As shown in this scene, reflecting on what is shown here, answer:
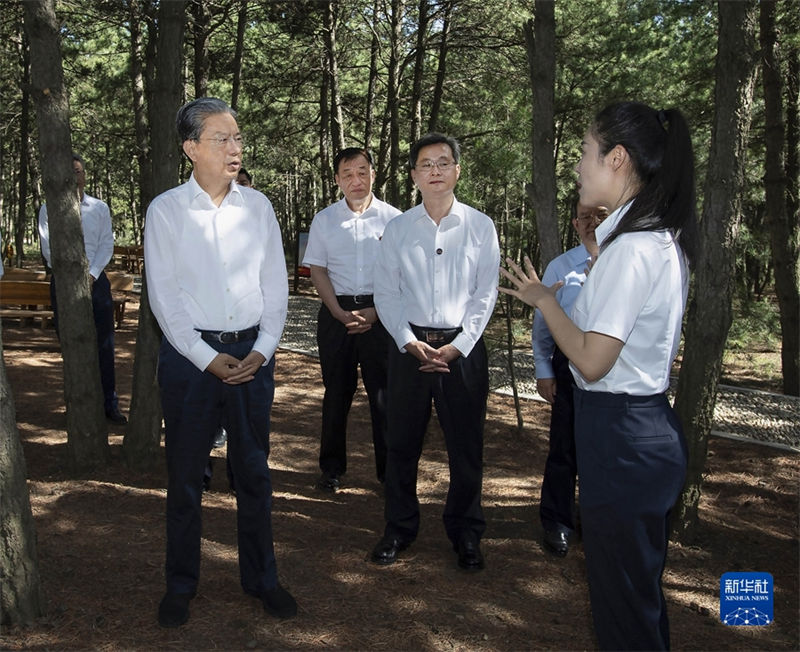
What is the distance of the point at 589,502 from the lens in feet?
8.53

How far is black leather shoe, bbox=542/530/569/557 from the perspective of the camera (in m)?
4.77

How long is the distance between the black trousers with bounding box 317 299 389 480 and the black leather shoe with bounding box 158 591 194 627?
2.25 meters

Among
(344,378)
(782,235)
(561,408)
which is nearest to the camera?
(561,408)

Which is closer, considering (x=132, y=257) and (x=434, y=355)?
(x=434, y=355)

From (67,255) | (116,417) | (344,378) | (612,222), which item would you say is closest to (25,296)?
(116,417)

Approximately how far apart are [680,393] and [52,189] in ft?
14.8

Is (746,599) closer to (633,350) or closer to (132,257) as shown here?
(633,350)

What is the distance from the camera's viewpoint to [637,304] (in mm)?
2434

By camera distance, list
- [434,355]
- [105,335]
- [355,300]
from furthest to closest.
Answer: [105,335] → [355,300] → [434,355]

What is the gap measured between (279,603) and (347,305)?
8.44 ft

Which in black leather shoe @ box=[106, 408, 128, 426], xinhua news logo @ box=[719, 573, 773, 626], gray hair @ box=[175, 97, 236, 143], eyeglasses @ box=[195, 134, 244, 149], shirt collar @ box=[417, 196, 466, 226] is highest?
gray hair @ box=[175, 97, 236, 143]

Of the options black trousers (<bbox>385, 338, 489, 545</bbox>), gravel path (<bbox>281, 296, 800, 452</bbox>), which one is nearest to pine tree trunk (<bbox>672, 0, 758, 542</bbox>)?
black trousers (<bbox>385, 338, 489, 545</bbox>)

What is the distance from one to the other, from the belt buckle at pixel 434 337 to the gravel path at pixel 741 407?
3499mm

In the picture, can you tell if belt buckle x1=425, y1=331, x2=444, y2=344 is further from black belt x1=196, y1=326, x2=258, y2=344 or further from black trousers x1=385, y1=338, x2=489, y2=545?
black belt x1=196, y1=326, x2=258, y2=344
